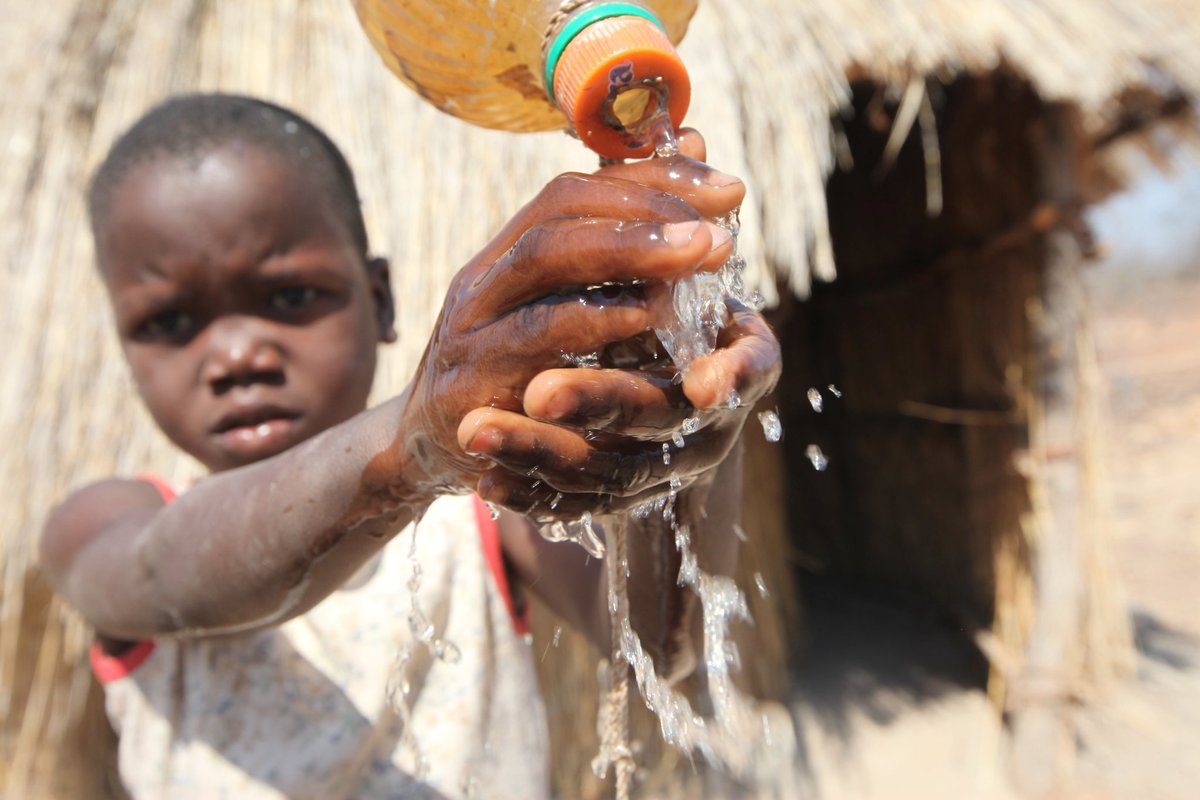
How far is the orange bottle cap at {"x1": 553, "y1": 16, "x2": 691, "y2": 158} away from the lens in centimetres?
57

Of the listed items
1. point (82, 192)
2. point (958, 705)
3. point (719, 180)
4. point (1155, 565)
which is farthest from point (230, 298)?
point (1155, 565)

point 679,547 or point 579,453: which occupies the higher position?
point 579,453

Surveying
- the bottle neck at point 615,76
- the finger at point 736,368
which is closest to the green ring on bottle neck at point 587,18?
the bottle neck at point 615,76

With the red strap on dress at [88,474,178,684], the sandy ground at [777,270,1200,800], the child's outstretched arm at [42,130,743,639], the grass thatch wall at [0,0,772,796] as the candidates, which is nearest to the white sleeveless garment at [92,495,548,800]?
the red strap on dress at [88,474,178,684]

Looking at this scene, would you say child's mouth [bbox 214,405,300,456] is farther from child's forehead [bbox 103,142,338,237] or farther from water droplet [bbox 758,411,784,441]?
water droplet [bbox 758,411,784,441]

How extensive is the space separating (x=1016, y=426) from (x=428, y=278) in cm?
261

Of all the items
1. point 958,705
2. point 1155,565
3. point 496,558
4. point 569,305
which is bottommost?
point 958,705

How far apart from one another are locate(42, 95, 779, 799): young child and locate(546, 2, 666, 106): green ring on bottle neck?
98 millimetres

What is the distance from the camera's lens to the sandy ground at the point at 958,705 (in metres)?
3.46

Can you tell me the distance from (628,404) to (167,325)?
86 cm

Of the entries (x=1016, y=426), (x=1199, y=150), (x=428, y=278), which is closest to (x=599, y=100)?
(x=428, y=278)

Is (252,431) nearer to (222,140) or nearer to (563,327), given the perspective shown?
(222,140)

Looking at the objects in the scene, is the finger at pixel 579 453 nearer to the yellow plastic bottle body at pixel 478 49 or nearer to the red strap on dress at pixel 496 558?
the yellow plastic bottle body at pixel 478 49

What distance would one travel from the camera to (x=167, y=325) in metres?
1.16
